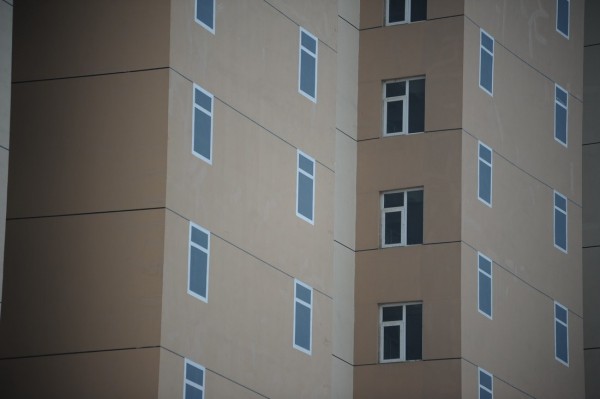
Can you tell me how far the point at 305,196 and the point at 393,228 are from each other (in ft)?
12.4

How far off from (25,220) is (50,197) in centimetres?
71

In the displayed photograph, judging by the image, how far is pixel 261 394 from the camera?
4022 cm

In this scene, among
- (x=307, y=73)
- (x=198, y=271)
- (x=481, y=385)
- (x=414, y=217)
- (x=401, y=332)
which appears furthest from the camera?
(x=414, y=217)

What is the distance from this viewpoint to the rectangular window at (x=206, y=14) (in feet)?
130

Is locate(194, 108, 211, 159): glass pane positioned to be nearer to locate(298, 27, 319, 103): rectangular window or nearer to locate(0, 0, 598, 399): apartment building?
locate(0, 0, 598, 399): apartment building

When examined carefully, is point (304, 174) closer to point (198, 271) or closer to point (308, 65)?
point (308, 65)

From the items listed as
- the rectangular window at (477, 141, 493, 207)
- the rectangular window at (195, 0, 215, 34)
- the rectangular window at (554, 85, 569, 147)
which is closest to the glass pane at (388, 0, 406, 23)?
the rectangular window at (477, 141, 493, 207)

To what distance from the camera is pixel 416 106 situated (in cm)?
4612

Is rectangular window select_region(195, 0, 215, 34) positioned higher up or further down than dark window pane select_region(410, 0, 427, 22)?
further down

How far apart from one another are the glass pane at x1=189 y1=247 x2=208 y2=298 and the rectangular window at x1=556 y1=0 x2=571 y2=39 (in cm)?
1574

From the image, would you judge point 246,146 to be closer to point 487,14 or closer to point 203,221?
point 203,221

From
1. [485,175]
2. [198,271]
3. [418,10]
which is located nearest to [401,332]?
[485,175]

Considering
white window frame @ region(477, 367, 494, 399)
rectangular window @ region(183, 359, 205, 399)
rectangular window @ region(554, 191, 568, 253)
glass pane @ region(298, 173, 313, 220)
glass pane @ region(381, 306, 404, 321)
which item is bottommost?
rectangular window @ region(183, 359, 205, 399)

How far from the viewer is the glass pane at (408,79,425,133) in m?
45.9
